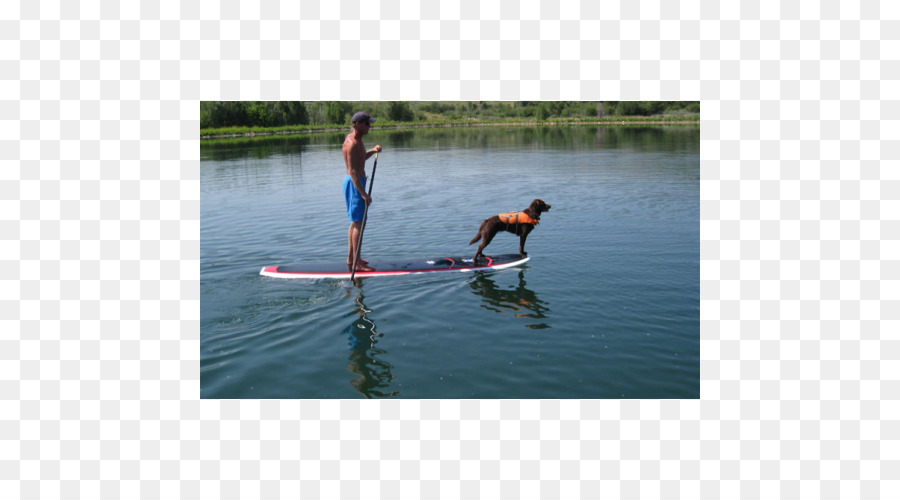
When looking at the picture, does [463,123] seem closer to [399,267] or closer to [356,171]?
[399,267]

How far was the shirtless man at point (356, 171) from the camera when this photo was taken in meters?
10.0

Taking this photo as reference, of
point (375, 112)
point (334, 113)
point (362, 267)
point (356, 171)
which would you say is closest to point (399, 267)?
point (362, 267)

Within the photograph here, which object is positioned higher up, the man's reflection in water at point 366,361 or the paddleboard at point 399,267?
the paddleboard at point 399,267

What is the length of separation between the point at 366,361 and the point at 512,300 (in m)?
3.27

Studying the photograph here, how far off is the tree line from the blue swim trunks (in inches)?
2392

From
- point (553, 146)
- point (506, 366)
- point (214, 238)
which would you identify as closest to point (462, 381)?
point (506, 366)

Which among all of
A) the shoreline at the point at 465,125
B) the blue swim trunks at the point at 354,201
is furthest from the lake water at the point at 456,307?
the shoreline at the point at 465,125

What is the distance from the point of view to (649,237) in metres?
14.4

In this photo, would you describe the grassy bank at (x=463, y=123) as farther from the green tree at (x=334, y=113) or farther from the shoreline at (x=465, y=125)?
the green tree at (x=334, y=113)

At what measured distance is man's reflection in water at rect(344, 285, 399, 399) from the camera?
690 centimetres

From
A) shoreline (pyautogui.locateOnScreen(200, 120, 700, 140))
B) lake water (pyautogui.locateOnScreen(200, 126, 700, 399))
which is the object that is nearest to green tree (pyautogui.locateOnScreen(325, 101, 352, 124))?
shoreline (pyautogui.locateOnScreen(200, 120, 700, 140))

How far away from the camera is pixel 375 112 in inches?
3748

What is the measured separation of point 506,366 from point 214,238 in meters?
10.2

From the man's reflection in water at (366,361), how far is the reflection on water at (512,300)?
208cm
